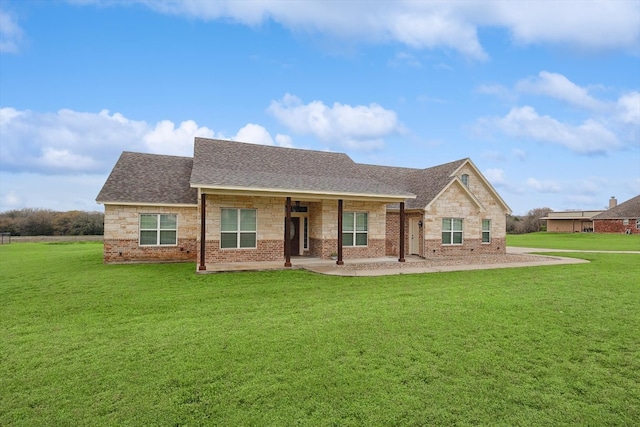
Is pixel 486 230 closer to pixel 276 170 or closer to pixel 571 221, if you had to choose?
pixel 276 170

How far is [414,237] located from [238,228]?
996cm

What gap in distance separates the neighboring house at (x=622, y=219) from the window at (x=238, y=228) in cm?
4885

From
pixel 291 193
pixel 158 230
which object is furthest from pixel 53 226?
pixel 291 193

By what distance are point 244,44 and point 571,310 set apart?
58.6ft

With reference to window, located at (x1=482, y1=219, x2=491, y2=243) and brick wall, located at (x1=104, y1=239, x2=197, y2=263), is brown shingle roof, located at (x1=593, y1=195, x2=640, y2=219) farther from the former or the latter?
brick wall, located at (x1=104, y1=239, x2=197, y2=263)

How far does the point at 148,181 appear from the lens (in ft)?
57.3

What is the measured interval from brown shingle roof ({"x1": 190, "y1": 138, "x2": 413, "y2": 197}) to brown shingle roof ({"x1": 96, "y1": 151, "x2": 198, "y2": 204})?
7.19ft

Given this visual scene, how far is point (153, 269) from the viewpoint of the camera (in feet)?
46.0

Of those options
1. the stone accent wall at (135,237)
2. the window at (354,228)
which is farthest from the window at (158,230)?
the window at (354,228)

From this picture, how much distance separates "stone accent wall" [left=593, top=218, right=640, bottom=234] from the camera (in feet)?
140

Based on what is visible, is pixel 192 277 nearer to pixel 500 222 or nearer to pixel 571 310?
pixel 571 310

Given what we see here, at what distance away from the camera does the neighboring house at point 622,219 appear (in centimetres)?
4266

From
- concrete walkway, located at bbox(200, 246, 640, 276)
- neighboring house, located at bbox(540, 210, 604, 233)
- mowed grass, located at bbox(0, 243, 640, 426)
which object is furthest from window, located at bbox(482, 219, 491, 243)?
neighboring house, located at bbox(540, 210, 604, 233)

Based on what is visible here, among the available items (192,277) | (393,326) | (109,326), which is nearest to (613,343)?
(393,326)
